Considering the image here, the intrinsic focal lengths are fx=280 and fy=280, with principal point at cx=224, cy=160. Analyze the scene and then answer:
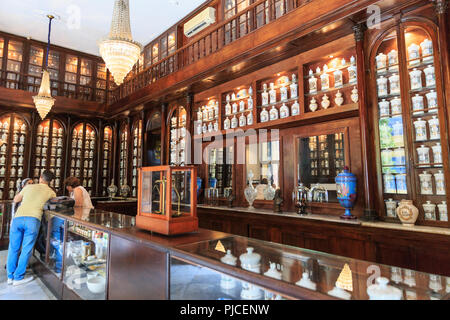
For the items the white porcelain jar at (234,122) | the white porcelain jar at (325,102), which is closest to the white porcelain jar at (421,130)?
the white porcelain jar at (325,102)

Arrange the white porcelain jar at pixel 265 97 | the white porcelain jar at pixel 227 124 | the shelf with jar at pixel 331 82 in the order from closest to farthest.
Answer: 1. the shelf with jar at pixel 331 82
2. the white porcelain jar at pixel 265 97
3. the white porcelain jar at pixel 227 124

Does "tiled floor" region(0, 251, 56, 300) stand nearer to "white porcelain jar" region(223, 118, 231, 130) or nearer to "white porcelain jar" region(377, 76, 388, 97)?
"white porcelain jar" region(223, 118, 231, 130)

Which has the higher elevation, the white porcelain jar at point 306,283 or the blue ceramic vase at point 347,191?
the blue ceramic vase at point 347,191

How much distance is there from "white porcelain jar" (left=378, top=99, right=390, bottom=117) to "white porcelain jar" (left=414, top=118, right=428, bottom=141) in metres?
0.39

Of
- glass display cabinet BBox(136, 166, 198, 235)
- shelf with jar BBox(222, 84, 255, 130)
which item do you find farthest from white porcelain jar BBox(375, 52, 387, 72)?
glass display cabinet BBox(136, 166, 198, 235)

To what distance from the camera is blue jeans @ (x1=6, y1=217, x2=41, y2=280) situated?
3781 millimetres

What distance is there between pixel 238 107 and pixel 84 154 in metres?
6.54

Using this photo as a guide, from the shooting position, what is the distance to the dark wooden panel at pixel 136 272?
1.70 meters

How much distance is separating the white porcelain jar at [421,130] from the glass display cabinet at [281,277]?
2.69 metres

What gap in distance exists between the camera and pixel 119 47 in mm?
3490

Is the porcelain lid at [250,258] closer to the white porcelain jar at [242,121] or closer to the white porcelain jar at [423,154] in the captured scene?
the white porcelain jar at [423,154]

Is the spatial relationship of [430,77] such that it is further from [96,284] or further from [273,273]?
[96,284]

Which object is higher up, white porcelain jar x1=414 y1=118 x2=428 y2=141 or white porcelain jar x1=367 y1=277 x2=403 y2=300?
white porcelain jar x1=414 y1=118 x2=428 y2=141

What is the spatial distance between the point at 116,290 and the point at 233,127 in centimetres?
420
